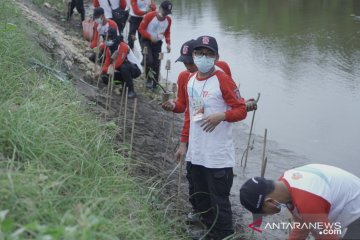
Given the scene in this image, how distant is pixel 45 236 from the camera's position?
246 cm

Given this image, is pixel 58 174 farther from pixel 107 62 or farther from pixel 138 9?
pixel 138 9

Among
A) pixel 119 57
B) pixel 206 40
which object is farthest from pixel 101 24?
pixel 206 40

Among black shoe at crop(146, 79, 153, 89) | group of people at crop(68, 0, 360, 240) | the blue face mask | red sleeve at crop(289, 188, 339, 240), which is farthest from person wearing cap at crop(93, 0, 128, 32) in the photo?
red sleeve at crop(289, 188, 339, 240)

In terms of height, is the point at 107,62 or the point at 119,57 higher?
the point at 119,57

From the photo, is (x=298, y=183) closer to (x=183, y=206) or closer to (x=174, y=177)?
(x=183, y=206)

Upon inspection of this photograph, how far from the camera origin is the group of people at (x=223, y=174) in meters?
3.18

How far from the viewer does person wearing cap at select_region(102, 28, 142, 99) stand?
797 cm

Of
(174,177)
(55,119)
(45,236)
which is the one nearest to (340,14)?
(174,177)

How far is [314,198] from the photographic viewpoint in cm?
312

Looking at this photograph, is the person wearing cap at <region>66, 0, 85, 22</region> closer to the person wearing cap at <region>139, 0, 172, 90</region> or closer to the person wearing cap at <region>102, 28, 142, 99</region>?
the person wearing cap at <region>139, 0, 172, 90</region>

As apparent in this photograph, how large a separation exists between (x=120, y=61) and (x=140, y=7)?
2.69 metres

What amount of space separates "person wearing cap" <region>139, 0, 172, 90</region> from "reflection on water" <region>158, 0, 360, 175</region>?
2.04m

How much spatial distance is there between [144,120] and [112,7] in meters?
3.68

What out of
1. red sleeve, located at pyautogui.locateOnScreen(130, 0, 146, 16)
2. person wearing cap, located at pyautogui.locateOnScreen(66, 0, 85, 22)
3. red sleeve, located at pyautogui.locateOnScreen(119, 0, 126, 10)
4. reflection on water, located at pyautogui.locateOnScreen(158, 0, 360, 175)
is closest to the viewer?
reflection on water, located at pyautogui.locateOnScreen(158, 0, 360, 175)
